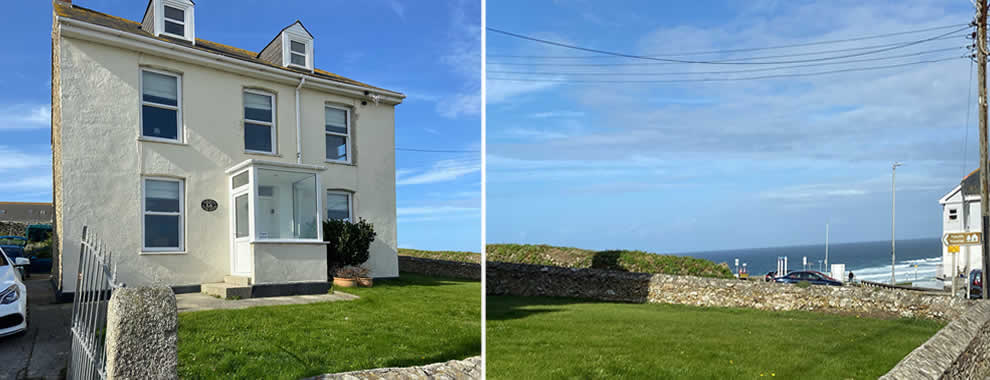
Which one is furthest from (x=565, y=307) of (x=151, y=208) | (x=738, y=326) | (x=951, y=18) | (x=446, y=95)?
(x=951, y=18)

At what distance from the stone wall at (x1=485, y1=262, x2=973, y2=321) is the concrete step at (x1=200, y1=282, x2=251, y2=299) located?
15.3 ft

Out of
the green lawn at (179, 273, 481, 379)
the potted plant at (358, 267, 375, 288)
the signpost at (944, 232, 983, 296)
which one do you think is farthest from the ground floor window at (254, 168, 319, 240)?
the signpost at (944, 232, 983, 296)

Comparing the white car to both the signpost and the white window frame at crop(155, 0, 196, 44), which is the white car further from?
the signpost

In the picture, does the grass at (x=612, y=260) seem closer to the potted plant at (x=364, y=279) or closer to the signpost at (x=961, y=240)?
the signpost at (x=961, y=240)

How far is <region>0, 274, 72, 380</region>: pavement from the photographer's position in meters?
3.17

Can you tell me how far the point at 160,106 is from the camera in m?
A: 6.14

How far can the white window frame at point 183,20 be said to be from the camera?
23.5 feet

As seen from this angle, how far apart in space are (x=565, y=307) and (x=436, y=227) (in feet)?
17.4

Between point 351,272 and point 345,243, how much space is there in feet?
1.45

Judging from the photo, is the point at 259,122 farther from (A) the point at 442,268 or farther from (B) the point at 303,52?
(A) the point at 442,268

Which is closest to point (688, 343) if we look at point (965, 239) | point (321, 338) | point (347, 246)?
point (347, 246)

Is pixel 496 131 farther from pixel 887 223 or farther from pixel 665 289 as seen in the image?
pixel 887 223

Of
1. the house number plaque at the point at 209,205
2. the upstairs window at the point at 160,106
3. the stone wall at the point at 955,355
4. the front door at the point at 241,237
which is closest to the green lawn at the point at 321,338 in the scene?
the front door at the point at 241,237

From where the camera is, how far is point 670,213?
62.6ft
